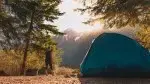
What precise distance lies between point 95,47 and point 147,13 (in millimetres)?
2104

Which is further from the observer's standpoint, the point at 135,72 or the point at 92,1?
the point at 92,1

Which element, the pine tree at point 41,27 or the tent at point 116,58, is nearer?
the tent at point 116,58

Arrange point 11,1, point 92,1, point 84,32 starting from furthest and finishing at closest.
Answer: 1. point 84,32
2. point 11,1
3. point 92,1

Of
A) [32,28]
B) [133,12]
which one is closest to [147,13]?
[133,12]

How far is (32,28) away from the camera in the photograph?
23047 mm

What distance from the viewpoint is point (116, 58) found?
13.1 m

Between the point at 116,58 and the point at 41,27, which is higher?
the point at 41,27

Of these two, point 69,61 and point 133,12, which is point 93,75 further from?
point 69,61

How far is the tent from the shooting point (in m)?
13.0

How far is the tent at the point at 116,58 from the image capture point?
12984mm

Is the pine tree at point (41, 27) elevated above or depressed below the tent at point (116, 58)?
above

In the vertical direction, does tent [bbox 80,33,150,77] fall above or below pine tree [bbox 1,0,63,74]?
below

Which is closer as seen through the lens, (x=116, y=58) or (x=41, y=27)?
(x=116, y=58)

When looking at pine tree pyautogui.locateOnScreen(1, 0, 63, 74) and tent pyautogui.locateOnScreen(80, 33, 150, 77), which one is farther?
pine tree pyautogui.locateOnScreen(1, 0, 63, 74)
